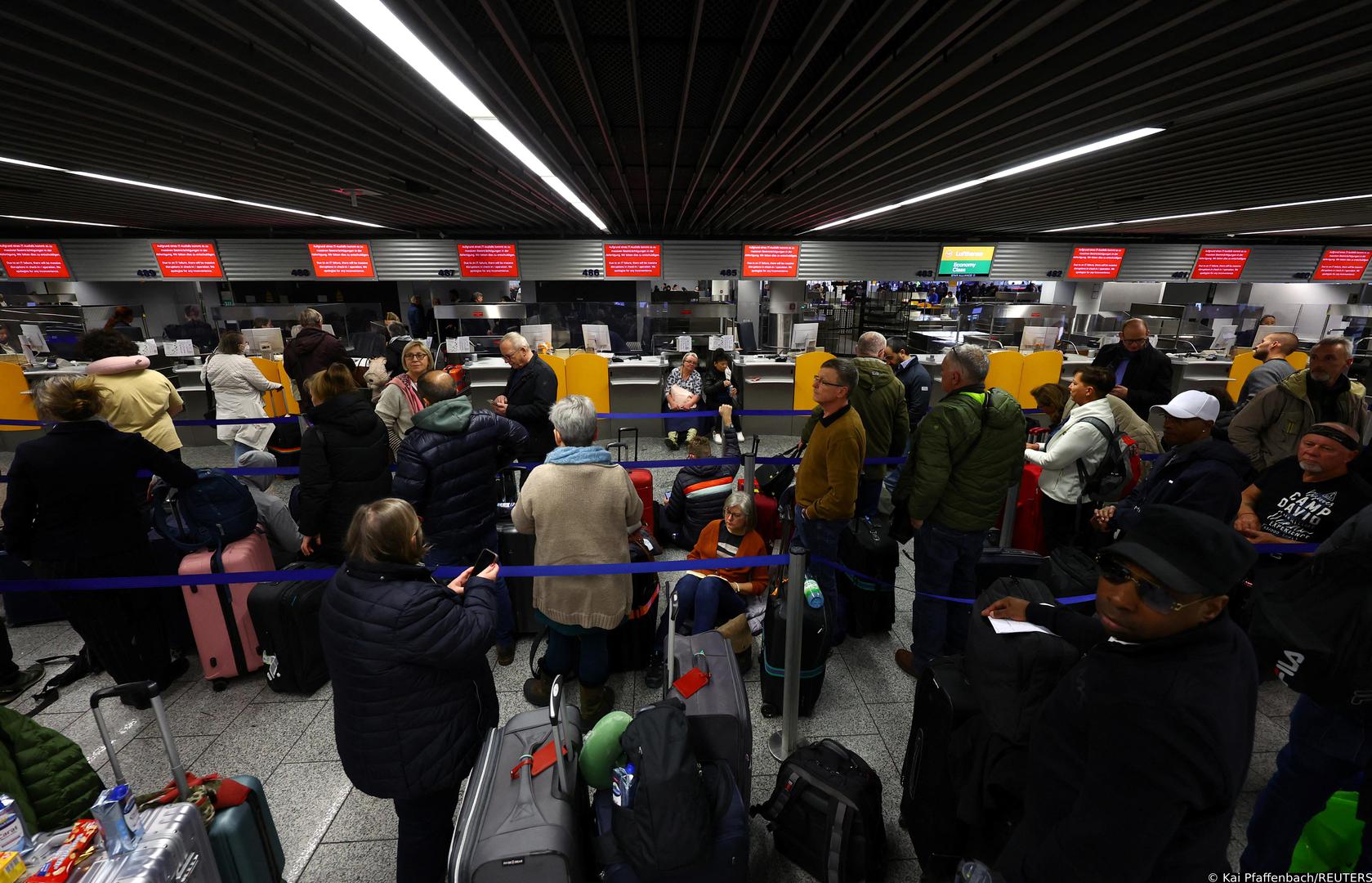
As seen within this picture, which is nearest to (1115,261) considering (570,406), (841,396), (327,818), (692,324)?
(692,324)

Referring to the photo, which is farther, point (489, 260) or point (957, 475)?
point (489, 260)

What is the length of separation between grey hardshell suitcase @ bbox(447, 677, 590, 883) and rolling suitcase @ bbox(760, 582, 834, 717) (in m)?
1.09

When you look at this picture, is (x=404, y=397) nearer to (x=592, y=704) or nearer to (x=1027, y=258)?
(x=592, y=704)

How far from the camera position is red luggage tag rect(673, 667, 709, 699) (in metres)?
2.06

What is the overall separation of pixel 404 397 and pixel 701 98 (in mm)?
3161

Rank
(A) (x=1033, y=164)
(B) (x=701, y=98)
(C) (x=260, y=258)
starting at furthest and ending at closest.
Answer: (C) (x=260, y=258)
(A) (x=1033, y=164)
(B) (x=701, y=98)

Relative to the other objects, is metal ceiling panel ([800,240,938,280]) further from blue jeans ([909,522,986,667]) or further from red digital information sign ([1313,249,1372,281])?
blue jeans ([909,522,986,667])

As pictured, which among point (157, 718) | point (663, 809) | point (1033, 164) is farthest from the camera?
point (1033, 164)

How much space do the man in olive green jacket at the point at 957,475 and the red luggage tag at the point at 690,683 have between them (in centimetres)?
153

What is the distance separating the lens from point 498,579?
2988 mm

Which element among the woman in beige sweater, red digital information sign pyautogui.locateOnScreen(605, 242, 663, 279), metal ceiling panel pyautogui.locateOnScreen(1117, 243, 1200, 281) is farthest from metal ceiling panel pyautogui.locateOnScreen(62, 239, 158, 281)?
metal ceiling panel pyautogui.locateOnScreen(1117, 243, 1200, 281)

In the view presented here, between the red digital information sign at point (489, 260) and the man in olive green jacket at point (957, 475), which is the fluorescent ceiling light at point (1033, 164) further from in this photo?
Answer: the red digital information sign at point (489, 260)

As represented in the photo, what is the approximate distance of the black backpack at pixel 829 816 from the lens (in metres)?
1.93

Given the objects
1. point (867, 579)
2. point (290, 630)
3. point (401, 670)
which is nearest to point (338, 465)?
point (290, 630)
